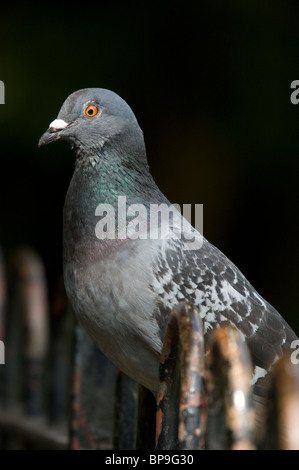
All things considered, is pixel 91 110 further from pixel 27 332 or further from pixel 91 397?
pixel 27 332

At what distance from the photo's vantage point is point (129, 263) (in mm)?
2367

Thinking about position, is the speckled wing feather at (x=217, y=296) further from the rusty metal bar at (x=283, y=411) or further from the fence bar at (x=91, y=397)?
the rusty metal bar at (x=283, y=411)

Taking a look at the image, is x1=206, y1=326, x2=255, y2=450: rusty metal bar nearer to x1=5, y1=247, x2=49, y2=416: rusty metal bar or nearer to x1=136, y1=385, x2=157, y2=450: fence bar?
x1=136, y1=385, x2=157, y2=450: fence bar

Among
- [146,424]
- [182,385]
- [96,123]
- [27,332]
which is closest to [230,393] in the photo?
[182,385]

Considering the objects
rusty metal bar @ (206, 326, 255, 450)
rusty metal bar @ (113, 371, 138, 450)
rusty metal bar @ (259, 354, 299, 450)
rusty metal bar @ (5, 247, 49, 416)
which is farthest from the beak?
rusty metal bar @ (259, 354, 299, 450)

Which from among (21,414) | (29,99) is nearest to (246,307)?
(21,414)

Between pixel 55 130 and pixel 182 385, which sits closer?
pixel 182 385

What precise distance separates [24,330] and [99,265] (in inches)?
40.3

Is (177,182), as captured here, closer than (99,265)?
No

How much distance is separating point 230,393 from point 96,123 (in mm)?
1228

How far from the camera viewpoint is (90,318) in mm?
2400

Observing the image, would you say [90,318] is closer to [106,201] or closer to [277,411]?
[106,201]

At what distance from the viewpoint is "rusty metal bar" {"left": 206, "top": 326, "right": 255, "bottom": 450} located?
1.54 metres

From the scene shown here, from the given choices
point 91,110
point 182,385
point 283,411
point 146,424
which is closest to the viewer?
point 283,411
